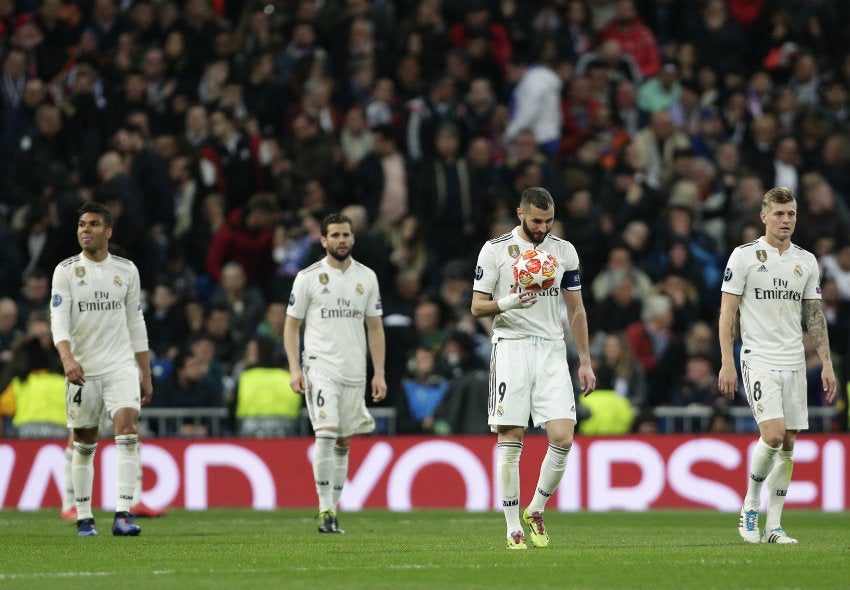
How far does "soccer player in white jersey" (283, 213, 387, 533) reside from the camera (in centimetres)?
1461

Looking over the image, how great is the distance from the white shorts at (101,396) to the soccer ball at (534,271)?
396 centimetres

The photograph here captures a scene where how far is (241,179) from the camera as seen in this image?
22125 mm

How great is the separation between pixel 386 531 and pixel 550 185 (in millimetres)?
8749

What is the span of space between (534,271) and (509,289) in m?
0.66

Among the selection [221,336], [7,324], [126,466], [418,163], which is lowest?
[126,466]

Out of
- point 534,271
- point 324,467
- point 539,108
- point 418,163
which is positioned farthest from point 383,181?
point 534,271

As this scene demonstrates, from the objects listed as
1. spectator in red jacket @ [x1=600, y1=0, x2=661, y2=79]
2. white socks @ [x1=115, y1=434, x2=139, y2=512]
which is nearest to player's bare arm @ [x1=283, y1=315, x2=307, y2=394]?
white socks @ [x1=115, y1=434, x2=139, y2=512]

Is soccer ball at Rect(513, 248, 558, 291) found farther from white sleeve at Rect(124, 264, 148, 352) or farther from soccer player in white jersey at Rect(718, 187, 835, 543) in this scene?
white sleeve at Rect(124, 264, 148, 352)

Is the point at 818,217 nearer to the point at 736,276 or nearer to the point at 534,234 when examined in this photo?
the point at 736,276

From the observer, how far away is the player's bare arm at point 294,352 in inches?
567

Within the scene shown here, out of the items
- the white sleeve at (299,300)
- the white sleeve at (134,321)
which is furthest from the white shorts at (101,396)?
the white sleeve at (299,300)

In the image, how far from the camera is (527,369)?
11.7 meters

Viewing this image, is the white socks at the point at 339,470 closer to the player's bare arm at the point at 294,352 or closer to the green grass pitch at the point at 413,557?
the green grass pitch at the point at 413,557

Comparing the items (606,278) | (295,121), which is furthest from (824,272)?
(295,121)
